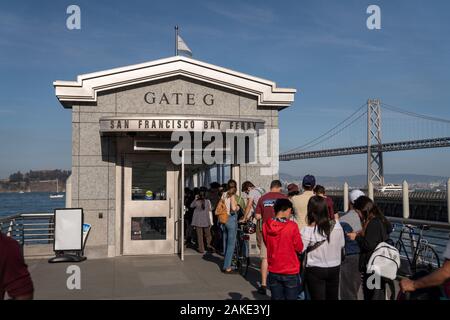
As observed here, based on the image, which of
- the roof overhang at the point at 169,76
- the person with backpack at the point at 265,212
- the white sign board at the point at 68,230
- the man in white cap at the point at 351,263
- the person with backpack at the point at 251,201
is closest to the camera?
the man in white cap at the point at 351,263

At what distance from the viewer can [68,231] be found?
32.3 feet

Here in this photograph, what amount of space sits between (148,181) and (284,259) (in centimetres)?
630

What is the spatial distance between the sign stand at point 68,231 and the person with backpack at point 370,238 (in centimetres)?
611

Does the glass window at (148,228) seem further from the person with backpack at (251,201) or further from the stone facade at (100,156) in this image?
the person with backpack at (251,201)

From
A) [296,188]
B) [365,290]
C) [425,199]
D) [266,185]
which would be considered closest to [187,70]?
[266,185]

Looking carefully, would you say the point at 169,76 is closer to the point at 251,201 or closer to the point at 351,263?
the point at 251,201

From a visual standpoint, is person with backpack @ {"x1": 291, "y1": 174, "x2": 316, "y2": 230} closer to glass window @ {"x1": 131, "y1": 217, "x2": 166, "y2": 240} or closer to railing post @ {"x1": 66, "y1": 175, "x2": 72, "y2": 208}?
glass window @ {"x1": 131, "y1": 217, "x2": 166, "y2": 240}

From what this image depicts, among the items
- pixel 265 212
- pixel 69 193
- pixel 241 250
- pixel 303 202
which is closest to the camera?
pixel 303 202

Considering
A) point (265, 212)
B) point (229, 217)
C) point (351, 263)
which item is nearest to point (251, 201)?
point (229, 217)

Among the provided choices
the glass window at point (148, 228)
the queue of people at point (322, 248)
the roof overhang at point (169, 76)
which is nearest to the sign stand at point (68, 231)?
the glass window at point (148, 228)

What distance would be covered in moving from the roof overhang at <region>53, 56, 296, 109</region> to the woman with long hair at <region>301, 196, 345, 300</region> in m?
6.36

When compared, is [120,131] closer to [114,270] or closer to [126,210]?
[126,210]

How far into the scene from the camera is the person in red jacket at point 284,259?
4.97m

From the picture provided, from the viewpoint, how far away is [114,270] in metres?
9.02
